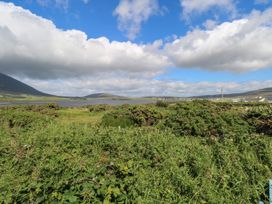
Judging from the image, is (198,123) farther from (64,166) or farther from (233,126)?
(64,166)

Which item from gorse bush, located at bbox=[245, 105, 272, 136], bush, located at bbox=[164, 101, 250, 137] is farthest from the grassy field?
gorse bush, located at bbox=[245, 105, 272, 136]

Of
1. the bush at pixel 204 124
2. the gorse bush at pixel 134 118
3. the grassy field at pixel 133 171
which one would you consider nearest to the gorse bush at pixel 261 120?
the bush at pixel 204 124

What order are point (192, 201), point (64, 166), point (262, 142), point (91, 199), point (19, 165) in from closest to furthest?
point (91, 199)
point (192, 201)
point (64, 166)
point (19, 165)
point (262, 142)

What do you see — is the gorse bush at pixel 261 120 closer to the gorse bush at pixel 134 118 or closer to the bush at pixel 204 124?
the bush at pixel 204 124

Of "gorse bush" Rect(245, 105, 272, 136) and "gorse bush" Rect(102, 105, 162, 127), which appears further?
"gorse bush" Rect(102, 105, 162, 127)

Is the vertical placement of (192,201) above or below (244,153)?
below

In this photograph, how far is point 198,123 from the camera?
9.73 meters

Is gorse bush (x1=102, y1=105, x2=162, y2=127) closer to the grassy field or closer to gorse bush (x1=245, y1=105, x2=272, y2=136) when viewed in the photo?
gorse bush (x1=245, y1=105, x2=272, y2=136)

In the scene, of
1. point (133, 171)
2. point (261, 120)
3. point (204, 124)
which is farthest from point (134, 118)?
point (133, 171)

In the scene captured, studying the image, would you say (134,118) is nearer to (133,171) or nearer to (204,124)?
(204,124)

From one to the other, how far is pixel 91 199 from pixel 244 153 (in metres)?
3.72

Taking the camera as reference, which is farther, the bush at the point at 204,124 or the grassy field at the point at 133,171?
the bush at the point at 204,124

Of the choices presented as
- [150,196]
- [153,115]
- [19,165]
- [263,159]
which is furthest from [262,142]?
[153,115]

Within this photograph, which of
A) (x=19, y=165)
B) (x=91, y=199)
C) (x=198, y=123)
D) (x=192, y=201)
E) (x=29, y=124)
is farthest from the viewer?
(x=29, y=124)
